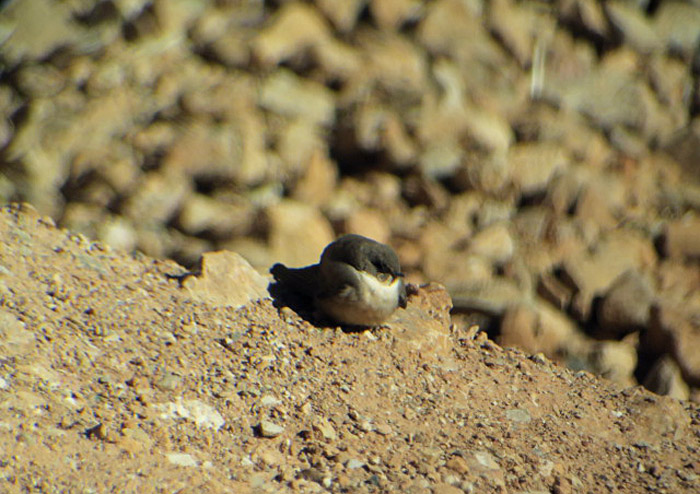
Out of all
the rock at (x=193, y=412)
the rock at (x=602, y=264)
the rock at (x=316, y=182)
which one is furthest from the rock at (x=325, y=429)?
the rock at (x=316, y=182)

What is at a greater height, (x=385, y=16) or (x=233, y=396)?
(x=385, y=16)

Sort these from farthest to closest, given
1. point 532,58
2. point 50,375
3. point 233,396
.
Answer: point 532,58, point 233,396, point 50,375

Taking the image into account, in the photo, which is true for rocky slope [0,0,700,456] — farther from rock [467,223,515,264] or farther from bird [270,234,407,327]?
bird [270,234,407,327]

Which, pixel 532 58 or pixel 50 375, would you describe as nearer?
pixel 50 375

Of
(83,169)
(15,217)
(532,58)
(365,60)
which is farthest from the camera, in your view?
(532,58)

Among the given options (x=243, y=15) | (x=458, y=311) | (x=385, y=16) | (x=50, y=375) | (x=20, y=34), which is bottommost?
(x=50, y=375)

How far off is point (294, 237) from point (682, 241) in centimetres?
219

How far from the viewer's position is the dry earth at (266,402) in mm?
2322

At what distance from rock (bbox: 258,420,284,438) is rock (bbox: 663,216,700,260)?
2.70 m

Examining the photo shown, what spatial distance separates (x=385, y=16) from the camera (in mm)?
4832

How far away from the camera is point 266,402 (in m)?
2.74

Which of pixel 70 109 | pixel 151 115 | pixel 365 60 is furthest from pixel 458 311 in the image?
pixel 70 109

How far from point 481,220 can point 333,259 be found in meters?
1.40

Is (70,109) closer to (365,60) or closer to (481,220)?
(365,60)
